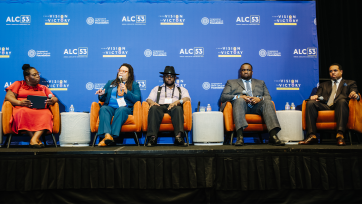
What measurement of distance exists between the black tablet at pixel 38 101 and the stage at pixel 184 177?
81 cm

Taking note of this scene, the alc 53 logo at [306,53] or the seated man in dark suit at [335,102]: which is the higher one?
the alc 53 logo at [306,53]

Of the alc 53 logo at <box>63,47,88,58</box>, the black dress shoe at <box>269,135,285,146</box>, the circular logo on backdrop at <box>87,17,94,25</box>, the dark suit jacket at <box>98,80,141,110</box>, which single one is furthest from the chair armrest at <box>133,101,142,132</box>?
the circular logo on backdrop at <box>87,17,94,25</box>

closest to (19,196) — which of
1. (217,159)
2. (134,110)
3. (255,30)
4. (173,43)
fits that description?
(134,110)

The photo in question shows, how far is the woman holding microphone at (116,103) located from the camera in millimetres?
3059

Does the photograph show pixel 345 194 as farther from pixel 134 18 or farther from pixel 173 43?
pixel 134 18

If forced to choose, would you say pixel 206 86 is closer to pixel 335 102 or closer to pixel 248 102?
pixel 248 102

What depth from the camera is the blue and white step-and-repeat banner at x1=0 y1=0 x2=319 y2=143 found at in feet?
13.3

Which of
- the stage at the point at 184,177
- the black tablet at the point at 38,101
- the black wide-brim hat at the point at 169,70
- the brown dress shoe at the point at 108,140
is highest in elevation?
the black wide-brim hat at the point at 169,70

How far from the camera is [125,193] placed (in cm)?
249

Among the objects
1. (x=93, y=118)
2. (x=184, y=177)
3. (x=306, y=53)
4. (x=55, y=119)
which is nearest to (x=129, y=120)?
(x=93, y=118)

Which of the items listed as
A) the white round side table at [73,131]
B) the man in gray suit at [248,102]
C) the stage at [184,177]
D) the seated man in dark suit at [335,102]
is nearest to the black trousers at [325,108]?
the seated man in dark suit at [335,102]

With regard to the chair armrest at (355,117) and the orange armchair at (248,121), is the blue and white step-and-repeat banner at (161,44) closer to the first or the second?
the orange armchair at (248,121)

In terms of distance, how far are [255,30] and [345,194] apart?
2772 mm

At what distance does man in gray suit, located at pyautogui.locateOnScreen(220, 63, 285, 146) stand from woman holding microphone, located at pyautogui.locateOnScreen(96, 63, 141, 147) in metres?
1.32
